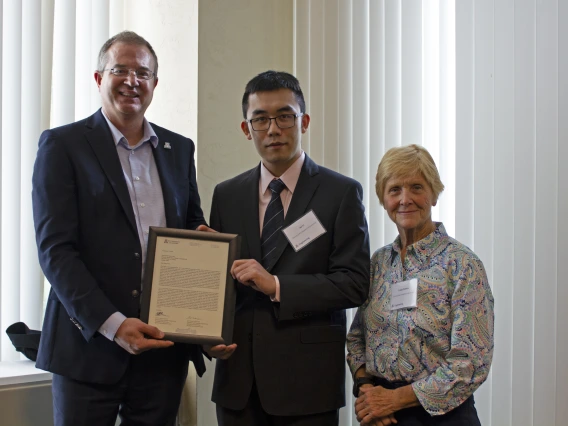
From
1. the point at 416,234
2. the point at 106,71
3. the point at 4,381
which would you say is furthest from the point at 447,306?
the point at 4,381

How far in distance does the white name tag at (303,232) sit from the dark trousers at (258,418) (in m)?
0.48

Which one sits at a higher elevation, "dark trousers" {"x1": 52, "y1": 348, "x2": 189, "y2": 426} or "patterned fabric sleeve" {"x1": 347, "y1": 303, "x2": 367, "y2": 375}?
"patterned fabric sleeve" {"x1": 347, "y1": 303, "x2": 367, "y2": 375}

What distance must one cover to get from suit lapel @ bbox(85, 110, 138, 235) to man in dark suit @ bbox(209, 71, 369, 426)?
333 mm

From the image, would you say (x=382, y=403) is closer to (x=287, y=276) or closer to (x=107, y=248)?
(x=287, y=276)

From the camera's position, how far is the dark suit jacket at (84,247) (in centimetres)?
191

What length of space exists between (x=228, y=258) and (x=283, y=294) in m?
0.21

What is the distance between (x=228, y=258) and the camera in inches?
78.0

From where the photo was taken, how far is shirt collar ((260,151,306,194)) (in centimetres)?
212

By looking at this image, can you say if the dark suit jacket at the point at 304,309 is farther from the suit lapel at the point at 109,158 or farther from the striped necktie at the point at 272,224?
the suit lapel at the point at 109,158

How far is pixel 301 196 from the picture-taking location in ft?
6.84

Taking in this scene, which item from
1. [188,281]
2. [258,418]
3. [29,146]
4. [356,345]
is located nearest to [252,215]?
[188,281]

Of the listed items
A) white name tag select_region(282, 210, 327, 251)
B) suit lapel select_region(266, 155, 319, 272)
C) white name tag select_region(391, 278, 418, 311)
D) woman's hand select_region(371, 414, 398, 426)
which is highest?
suit lapel select_region(266, 155, 319, 272)

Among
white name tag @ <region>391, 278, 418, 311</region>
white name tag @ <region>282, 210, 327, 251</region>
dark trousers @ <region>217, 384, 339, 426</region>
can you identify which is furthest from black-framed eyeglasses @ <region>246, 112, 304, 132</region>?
dark trousers @ <region>217, 384, 339, 426</region>

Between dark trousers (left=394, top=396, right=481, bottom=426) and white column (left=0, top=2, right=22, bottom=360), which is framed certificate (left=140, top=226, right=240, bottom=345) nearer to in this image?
dark trousers (left=394, top=396, right=481, bottom=426)
